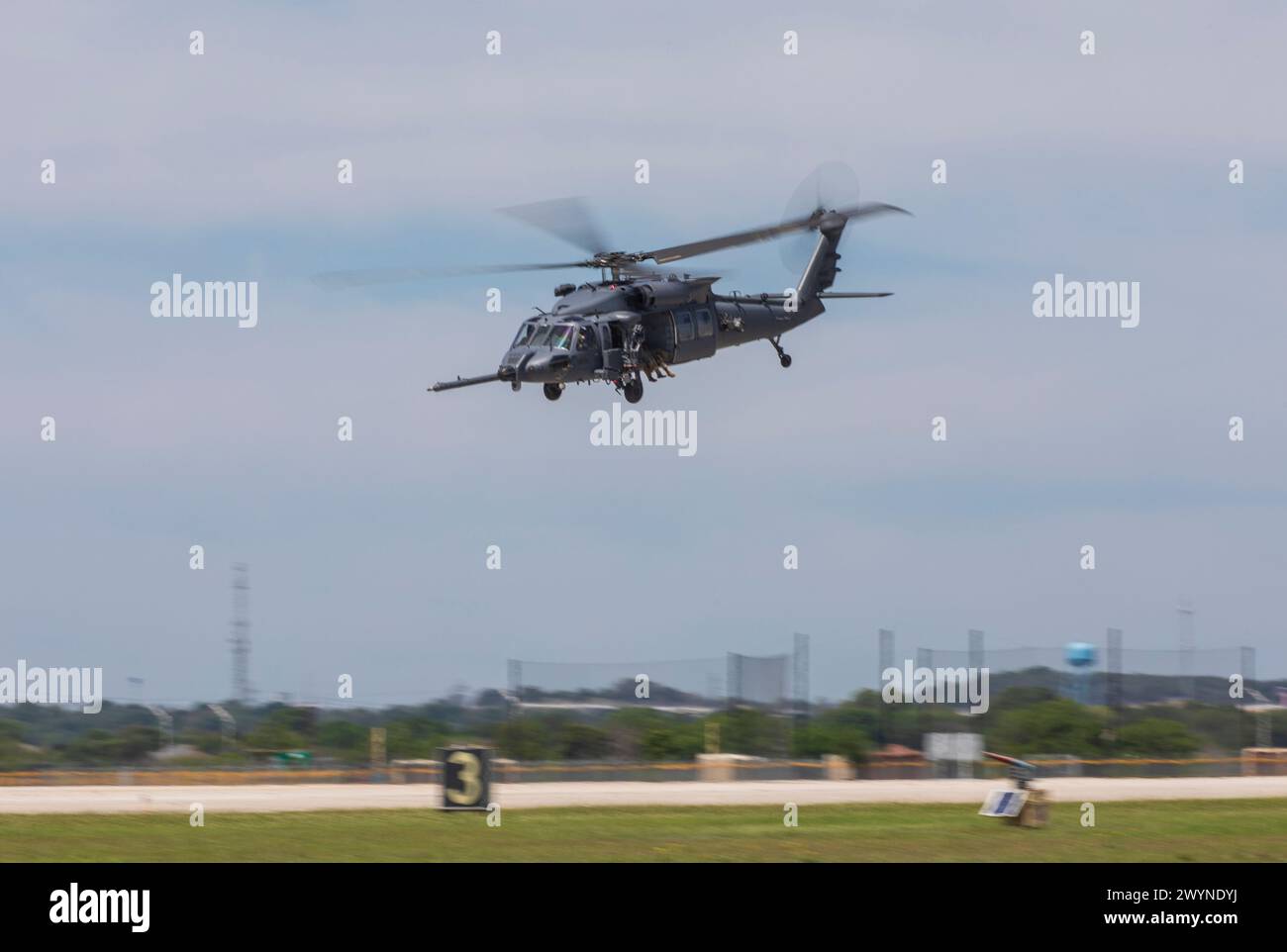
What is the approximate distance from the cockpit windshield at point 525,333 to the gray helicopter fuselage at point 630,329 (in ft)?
0.06

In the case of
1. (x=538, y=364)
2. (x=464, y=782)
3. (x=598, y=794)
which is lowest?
(x=598, y=794)

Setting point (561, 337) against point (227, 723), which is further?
point (227, 723)

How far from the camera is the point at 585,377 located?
3428 cm

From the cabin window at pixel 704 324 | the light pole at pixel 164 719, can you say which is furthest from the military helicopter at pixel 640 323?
the light pole at pixel 164 719

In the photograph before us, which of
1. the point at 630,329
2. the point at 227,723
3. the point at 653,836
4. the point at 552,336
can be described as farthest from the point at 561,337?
the point at 227,723

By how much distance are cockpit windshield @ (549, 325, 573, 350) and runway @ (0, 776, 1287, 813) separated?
8357 mm

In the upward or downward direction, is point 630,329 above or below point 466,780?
above

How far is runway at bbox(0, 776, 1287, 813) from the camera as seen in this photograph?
35.1 metres

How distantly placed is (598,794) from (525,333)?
402 inches

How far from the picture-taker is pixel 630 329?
35250 millimetres

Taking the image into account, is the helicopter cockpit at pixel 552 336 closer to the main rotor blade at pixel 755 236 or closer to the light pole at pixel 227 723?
the main rotor blade at pixel 755 236

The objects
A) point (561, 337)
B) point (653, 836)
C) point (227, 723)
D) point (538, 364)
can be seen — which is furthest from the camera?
point (227, 723)

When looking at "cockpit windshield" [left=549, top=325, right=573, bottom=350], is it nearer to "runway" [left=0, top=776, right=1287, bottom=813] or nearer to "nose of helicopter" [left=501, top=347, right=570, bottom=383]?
"nose of helicopter" [left=501, top=347, right=570, bottom=383]

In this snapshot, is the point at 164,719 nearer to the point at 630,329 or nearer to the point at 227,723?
the point at 227,723
